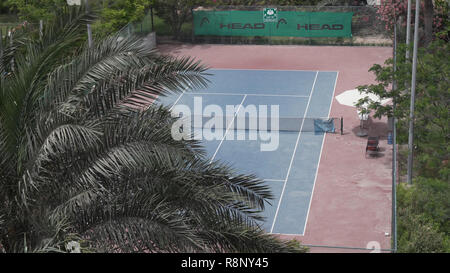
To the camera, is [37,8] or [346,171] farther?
[37,8]

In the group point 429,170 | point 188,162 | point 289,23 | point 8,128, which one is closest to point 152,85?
point 188,162

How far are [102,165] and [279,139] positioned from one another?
20.2 meters

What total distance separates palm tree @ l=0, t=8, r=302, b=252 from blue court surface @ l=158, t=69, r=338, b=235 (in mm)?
6328

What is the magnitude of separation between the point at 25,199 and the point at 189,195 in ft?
8.00

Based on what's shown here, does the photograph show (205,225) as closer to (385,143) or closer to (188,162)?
(188,162)

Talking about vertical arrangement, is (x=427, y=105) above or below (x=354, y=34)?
below

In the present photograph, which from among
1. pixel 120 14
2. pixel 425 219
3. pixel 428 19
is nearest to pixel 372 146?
pixel 425 219

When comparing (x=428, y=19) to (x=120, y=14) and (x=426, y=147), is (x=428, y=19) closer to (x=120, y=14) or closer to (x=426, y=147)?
(x=426, y=147)

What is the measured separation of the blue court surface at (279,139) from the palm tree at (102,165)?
20.8 ft

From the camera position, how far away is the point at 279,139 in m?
30.6

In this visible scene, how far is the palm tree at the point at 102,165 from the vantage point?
1048cm

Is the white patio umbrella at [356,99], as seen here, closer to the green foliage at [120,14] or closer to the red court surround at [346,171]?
the red court surround at [346,171]

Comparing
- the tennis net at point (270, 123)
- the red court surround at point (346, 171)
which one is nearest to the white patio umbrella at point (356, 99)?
the red court surround at point (346, 171)

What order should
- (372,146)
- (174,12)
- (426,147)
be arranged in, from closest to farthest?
(426,147), (372,146), (174,12)
